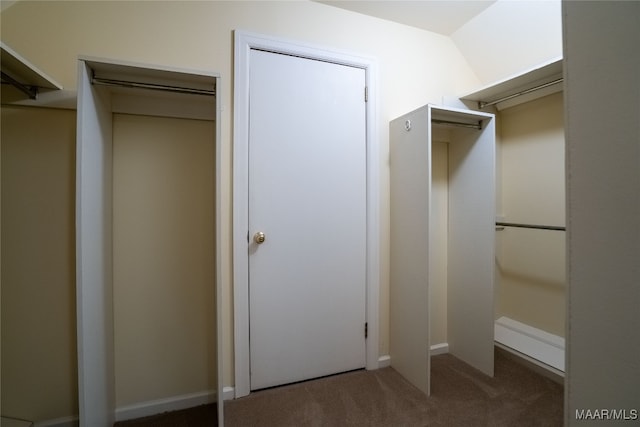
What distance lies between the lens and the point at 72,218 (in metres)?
1.38

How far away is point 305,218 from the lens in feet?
5.75

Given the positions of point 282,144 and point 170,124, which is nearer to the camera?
point 170,124

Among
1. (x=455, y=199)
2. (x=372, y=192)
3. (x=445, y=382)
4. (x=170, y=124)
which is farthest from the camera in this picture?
(x=455, y=199)

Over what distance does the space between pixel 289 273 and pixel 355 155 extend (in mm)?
946

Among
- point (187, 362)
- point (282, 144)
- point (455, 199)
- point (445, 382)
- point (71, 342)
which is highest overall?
point (282, 144)

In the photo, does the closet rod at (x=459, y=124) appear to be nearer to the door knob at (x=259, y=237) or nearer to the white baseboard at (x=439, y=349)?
the door knob at (x=259, y=237)

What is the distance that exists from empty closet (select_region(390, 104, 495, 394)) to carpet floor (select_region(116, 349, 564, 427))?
0.13 metres

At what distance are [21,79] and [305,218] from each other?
61.6 inches

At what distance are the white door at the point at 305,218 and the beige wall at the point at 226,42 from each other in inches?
6.4

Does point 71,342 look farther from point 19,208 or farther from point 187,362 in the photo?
point 19,208

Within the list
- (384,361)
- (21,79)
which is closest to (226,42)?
(21,79)

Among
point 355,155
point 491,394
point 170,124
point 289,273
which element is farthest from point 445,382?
point 170,124

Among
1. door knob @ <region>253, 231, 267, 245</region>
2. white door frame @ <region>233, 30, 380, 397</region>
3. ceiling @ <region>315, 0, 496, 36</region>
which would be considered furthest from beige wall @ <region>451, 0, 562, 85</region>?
door knob @ <region>253, 231, 267, 245</region>

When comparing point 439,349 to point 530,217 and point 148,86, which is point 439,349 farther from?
point 148,86
